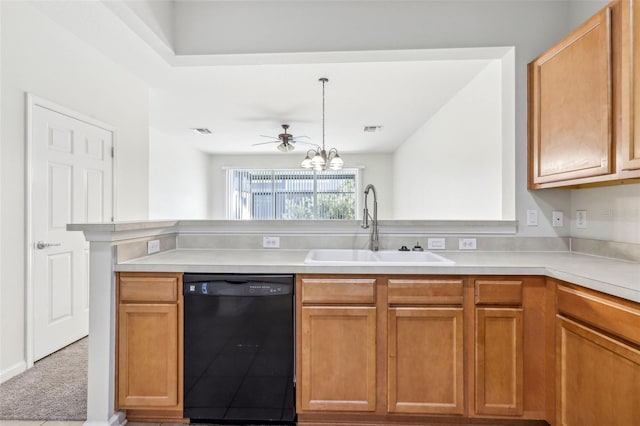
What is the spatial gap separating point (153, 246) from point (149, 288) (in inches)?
15.8

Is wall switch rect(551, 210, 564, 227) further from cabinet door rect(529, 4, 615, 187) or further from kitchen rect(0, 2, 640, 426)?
cabinet door rect(529, 4, 615, 187)

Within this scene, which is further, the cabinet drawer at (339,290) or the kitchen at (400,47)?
the kitchen at (400,47)

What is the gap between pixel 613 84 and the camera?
1588 millimetres

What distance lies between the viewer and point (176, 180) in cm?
626

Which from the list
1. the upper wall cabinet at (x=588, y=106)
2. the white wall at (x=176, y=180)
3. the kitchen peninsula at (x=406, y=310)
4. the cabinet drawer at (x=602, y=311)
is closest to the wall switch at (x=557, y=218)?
the upper wall cabinet at (x=588, y=106)

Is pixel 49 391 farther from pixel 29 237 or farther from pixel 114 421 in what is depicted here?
pixel 29 237

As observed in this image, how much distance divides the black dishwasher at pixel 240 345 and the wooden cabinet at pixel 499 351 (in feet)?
3.10

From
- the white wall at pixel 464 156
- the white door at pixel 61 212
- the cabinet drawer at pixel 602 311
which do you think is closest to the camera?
the cabinet drawer at pixel 602 311

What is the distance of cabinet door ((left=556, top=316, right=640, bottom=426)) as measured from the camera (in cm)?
123

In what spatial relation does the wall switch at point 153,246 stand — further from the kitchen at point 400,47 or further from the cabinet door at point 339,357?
the kitchen at point 400,47

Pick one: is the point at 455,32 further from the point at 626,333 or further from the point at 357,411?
the point at 357,411

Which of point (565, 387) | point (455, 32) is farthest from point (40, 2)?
point (565, 387)

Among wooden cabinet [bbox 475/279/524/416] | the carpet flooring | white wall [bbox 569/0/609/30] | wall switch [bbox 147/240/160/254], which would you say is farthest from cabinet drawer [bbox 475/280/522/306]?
the carpet flooring

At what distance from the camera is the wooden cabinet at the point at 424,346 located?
1.69 metres
